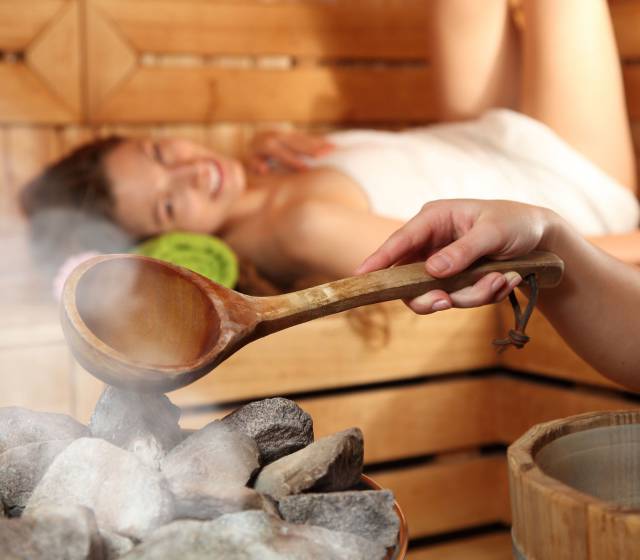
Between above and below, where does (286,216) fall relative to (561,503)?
below

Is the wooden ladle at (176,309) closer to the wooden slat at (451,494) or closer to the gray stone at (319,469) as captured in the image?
the gray stone at (319,469)

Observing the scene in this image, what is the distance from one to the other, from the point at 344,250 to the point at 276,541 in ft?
3.88

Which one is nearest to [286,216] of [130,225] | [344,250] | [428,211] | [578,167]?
[344,250]

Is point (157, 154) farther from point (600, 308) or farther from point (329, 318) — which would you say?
point (600, 308)

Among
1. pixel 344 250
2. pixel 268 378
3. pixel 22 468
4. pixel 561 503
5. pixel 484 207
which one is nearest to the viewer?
pixel 561 503

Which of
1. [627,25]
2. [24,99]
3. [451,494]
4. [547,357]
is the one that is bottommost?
[451,494]

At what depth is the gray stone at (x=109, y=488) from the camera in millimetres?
511

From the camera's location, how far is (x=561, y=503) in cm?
47

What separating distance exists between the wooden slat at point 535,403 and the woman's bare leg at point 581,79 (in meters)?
0.57

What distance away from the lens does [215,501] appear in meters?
0.51

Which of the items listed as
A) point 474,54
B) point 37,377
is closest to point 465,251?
point 37,377

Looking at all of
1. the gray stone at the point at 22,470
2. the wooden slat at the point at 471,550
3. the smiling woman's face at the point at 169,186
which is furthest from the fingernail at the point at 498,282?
the smiling woman's face at the point at 169,186

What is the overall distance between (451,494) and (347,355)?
0.38m

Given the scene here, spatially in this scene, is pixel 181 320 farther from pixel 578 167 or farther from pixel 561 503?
pixel 578 167
